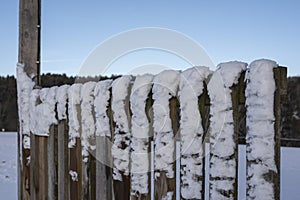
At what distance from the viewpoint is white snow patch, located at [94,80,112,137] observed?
1.90m

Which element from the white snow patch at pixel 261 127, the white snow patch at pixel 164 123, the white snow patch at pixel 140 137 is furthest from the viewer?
the white snow patch at pixel 140 137

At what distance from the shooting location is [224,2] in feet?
19.5

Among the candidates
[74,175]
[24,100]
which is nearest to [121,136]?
[74,175]

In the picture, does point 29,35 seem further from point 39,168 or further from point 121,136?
point 121,136

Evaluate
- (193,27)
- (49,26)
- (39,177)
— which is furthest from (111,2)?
(39,177)

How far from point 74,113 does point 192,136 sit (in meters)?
0.89

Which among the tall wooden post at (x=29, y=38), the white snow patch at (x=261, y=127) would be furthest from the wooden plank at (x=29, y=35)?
the white snow patch at (x=261, y=127)

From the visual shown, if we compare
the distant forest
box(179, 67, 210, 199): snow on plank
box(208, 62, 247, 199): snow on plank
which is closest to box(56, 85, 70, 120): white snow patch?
the distant forest

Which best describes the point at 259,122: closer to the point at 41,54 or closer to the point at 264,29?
the point at 41,54

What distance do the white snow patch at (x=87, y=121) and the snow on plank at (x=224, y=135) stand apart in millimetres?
806

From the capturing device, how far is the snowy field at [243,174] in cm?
449

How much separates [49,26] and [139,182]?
6.58ft

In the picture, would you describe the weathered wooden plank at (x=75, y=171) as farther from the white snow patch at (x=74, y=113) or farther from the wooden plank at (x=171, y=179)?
the wooden plank at (x=171, y=179)

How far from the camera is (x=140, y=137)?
66.4 inches
